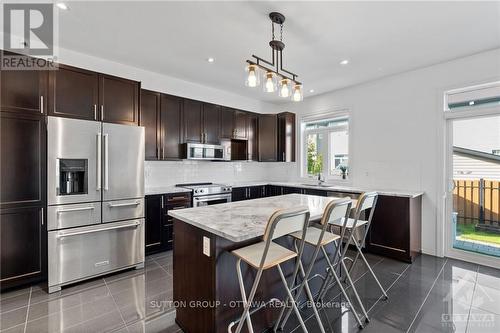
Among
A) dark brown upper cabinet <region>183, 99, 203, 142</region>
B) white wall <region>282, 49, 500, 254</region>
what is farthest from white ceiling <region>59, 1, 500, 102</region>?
dark brown upper cabinet <region>183, 99, 203, 142</region>

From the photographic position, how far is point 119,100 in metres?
3.05

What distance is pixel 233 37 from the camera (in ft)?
9.25

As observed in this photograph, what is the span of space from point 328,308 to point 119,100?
3366 mm

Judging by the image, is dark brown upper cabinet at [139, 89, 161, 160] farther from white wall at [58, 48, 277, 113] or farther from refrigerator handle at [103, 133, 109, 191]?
refrigerator handle at [103, 133, 109, 191]

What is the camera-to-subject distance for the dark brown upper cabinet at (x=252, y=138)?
523 cm

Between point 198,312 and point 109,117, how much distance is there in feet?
8.20

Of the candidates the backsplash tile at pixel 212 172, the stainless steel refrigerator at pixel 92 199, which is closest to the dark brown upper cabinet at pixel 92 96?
the stainless steel refrigerator at pixel 92 199

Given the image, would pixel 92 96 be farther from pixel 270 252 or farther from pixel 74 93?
pixel 270 252

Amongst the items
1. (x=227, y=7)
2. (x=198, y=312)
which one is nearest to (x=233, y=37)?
(x=227, y=7)

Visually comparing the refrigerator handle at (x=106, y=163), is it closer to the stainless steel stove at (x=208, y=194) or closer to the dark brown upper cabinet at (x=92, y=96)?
the dark brown upper cabinet at (x=92, y=96)

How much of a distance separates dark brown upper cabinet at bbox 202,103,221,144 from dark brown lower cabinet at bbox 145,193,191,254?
1.30 metres

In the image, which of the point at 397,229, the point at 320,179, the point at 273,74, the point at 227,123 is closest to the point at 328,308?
the point at 397,229

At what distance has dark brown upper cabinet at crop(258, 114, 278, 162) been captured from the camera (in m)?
5.36

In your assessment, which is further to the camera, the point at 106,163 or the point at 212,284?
the point at 106,163
